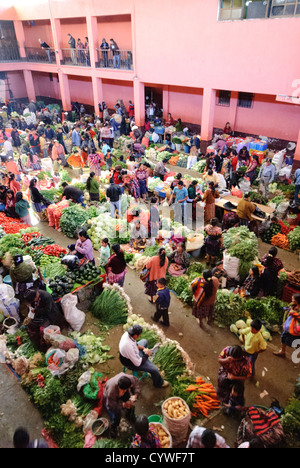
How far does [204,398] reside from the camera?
5227 mm

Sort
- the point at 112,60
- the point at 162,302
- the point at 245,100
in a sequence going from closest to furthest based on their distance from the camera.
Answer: the point at 162,302, the point at 245,100, the point at 112,60

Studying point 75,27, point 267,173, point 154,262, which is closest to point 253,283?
point 154,262

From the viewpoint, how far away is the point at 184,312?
7.12 m

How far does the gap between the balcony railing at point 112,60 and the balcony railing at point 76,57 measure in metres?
1.14

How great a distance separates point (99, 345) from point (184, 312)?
196 centimetres

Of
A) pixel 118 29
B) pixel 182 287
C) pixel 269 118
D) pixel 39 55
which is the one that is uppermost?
pixel 118 29

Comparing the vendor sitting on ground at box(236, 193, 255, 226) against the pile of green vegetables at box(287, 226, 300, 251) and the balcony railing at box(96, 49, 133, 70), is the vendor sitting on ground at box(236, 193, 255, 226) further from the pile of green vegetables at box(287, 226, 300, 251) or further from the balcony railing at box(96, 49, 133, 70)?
the balcony railing at box(96, 49, 133, 70)

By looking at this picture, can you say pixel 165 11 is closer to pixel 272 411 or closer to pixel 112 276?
pixel 112 276

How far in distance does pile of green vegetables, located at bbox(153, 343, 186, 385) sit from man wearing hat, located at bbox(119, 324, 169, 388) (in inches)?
6.6

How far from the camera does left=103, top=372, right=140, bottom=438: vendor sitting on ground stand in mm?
4410

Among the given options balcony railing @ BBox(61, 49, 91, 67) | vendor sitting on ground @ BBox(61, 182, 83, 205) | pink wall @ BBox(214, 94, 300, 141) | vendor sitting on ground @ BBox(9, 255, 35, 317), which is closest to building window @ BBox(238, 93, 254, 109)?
pink wall @ BBox(214, 94, 300, 141)

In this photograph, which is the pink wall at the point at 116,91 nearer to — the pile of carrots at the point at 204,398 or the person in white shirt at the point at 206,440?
the pile of carrots at the point at 204,398

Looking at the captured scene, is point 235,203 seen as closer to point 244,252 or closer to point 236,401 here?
point 244,252

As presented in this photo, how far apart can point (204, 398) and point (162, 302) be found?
1808 millimetres
